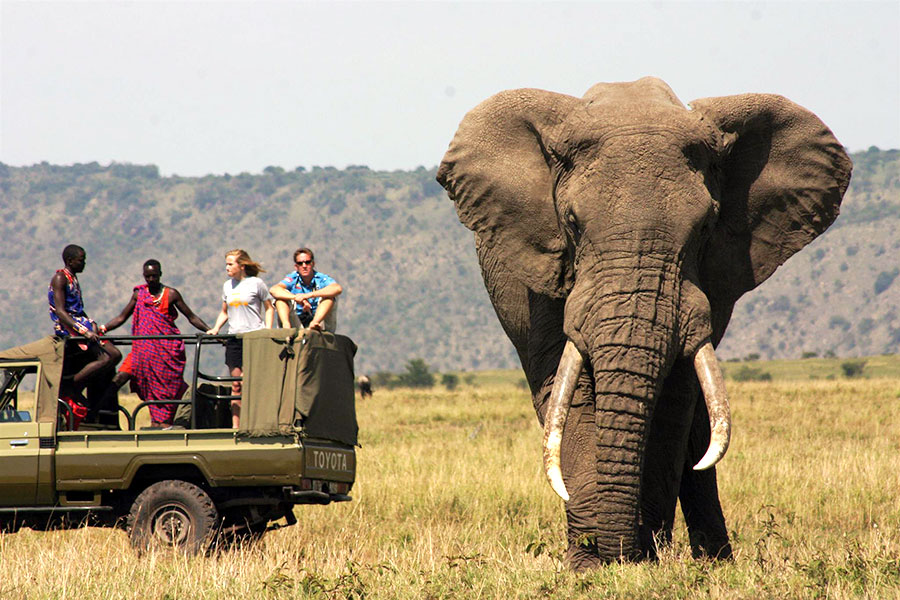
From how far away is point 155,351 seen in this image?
33.0 feet

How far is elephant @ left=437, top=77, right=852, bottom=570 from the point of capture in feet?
23.9

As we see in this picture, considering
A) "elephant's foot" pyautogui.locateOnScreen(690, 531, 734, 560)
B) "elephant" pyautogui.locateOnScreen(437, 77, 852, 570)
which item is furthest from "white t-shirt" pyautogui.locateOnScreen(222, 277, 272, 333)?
"elephant's foot" pyautogui.locateOnScreen(690, 531, 734, 560)

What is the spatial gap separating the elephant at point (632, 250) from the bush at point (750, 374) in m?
49.4

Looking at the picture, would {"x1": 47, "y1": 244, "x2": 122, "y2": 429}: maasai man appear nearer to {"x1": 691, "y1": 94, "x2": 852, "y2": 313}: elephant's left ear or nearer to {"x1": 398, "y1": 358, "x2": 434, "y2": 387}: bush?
{"x1": 691, "y1": 94, "x2": 852, "y2": 313}: elephant's left ear

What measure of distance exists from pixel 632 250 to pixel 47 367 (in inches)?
171

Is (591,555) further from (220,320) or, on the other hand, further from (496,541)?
(220,320)

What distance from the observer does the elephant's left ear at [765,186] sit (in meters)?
8.27

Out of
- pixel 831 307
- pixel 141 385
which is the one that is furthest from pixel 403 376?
pixel 831 307

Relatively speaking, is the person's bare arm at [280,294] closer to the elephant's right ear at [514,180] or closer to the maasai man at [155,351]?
the maasai man at [155,351]

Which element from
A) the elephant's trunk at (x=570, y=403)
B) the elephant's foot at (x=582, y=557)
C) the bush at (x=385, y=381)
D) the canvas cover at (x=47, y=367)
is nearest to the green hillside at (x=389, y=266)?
the bush at (x=385, y=381)

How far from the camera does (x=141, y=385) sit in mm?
10164

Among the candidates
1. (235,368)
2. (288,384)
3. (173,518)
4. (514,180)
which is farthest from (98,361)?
(514,180)

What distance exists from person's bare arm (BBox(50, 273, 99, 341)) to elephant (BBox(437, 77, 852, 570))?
294 cm

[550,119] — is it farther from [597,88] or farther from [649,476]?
[649,476]
